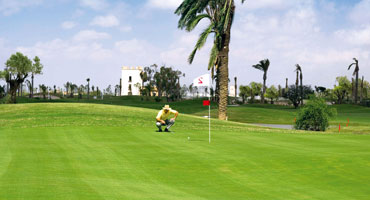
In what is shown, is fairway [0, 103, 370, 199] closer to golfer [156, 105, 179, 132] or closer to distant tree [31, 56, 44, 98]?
golfer [156, 105, 179, 132]

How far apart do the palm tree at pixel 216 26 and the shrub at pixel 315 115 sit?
365 inches

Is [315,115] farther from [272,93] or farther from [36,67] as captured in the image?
[272,93]

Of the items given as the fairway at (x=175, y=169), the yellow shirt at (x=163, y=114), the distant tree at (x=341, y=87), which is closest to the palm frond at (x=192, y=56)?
the yellow shirt at (x=163, y=114)

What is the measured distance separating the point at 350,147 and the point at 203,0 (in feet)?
94.7

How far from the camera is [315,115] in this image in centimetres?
3862

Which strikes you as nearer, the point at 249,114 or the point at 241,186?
the point at 241,186

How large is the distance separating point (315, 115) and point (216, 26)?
14.4 metres

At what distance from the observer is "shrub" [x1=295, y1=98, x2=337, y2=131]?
125 feet

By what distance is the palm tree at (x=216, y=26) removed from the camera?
43.4 metres

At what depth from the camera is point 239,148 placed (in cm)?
1859

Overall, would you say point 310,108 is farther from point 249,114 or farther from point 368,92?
point 368,92

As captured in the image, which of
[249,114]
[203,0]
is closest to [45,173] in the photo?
[203,0]

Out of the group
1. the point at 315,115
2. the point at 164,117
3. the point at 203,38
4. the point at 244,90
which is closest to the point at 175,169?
the point at 164,117

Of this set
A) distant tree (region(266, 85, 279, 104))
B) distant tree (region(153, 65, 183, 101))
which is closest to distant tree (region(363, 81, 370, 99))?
distant tree (region(266, 85, 279, 104))
